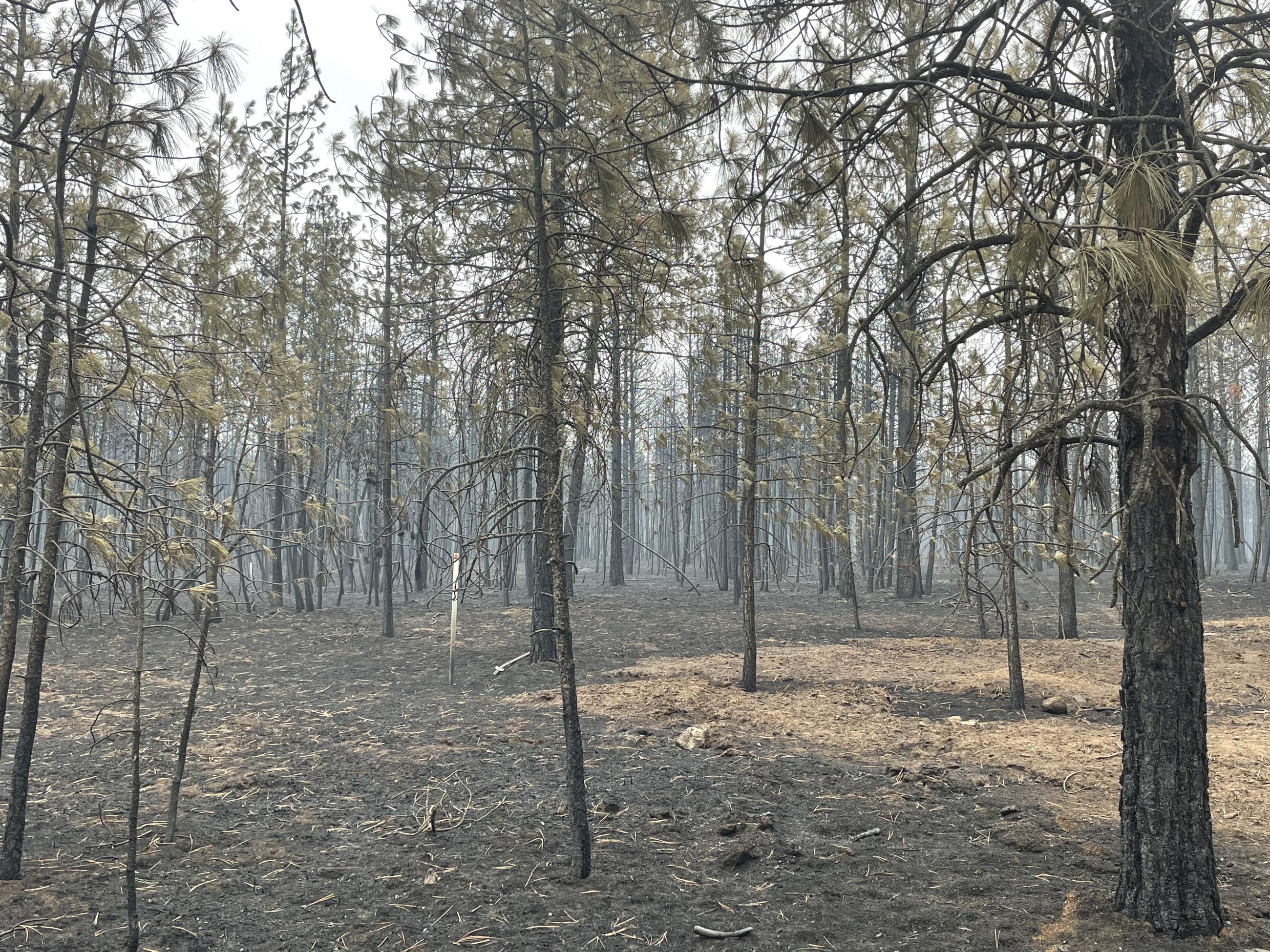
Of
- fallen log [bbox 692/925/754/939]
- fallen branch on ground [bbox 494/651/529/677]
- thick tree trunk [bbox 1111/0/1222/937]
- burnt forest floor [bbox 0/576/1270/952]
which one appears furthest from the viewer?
fallen branch on ground [bbox 494/651/529/677]

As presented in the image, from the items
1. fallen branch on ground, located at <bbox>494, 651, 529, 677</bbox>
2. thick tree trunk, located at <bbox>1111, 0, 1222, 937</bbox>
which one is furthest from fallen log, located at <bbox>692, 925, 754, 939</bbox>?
fallen branch on ground, located at <bbox>494, 651, 529, 677</bbox>

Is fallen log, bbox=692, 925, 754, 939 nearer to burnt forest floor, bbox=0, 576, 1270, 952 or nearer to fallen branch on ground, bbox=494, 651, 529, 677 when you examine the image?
burnt forest floor, bbox=0, 576, 1270, 952

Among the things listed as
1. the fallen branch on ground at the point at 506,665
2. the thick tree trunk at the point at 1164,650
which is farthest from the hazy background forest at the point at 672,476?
the fallen branch on ground at the point at 506,665

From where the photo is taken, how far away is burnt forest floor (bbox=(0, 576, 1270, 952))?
149 inches

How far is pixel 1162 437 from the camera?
321 centimetres

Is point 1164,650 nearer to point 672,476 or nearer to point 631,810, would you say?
point 631,810

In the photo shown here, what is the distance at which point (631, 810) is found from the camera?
17.6 ft

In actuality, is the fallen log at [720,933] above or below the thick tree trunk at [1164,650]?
below

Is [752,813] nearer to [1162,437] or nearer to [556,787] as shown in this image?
[556,787]

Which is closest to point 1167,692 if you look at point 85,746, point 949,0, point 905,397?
point 949,0

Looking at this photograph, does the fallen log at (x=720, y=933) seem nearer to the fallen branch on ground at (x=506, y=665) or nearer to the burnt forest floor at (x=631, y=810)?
the burnt forest floor at (x=631, y=810)

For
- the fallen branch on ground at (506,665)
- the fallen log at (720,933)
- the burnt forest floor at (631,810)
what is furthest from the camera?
the fallen branch on ground at (506,665)

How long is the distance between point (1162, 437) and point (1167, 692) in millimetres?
1062

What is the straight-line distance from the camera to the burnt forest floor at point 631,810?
378cm
